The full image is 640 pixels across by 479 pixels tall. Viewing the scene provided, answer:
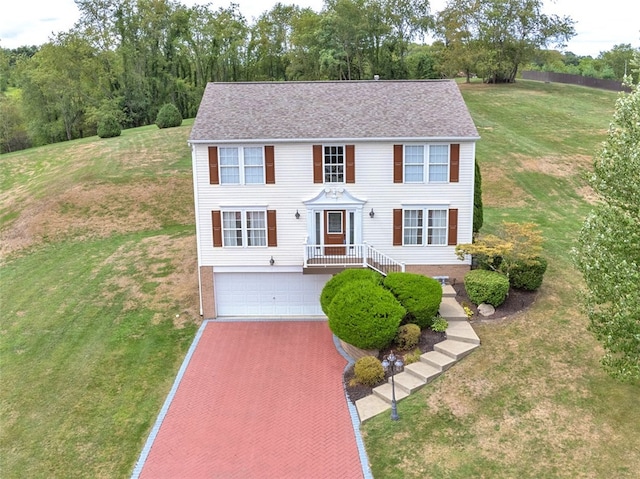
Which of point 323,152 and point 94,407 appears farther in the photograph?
point 323,152

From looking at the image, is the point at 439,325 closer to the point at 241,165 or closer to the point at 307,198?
the point at 307,198

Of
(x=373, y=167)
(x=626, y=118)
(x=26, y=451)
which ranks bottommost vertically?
(x=26, y=451)

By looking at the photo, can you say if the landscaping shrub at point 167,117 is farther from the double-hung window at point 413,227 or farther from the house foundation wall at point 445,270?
the house foundation wall at point 445,270

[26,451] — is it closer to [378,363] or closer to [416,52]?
[378,363]

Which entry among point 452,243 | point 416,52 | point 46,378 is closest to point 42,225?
point 46,378

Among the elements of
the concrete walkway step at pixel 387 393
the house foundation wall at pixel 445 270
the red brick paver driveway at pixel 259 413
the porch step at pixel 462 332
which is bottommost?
the red brick paver driveway at pixel 259 413

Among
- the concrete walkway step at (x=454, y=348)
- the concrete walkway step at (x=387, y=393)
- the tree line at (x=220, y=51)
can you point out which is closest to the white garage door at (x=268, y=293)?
the concrete walkway step at (x=454, y=348)

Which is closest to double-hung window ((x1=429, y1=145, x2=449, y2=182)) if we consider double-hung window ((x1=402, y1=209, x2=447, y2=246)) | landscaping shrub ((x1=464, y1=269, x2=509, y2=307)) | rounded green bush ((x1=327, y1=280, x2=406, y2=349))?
double-hung window ((x1=402, y1=209, x2=447, y2=246))
